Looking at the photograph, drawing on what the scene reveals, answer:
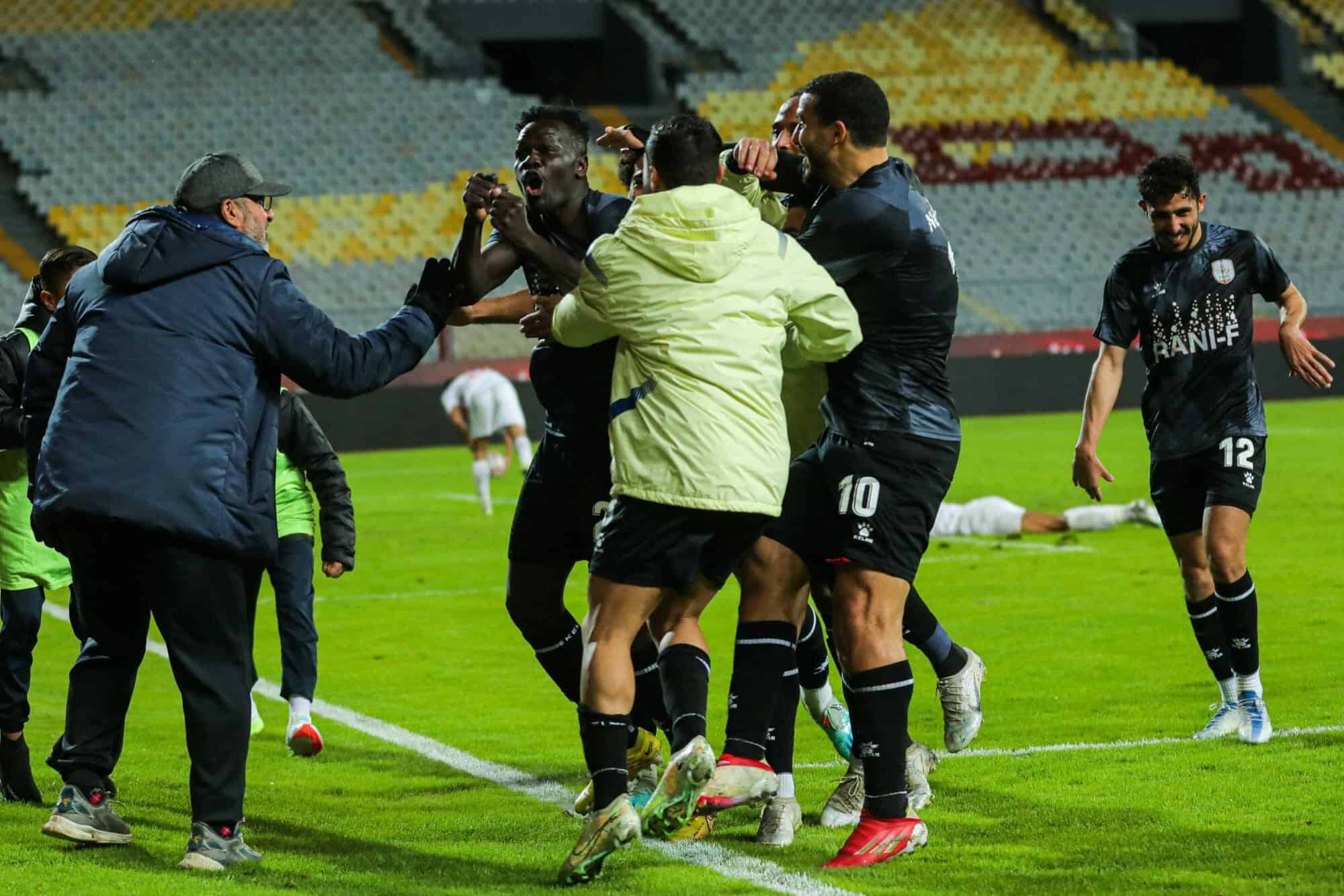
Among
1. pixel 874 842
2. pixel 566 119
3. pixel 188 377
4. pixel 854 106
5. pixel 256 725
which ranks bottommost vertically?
pixel 256 725

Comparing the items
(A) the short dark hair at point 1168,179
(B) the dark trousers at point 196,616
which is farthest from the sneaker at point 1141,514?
(B) the dark trousers at point 196,616

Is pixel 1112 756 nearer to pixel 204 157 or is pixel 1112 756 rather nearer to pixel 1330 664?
pixel 1330 664

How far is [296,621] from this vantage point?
7488 mm

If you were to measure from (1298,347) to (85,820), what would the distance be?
14.6 ft

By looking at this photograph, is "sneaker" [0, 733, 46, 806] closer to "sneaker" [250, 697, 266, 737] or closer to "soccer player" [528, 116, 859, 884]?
"sneaker" [250, 697, 266, 737]

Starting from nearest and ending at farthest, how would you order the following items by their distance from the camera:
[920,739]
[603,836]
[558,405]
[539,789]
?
[603,836], [558,405], [539,789], [920,739]

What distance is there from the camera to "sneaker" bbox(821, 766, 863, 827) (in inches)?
212

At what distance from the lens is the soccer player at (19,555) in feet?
19.9

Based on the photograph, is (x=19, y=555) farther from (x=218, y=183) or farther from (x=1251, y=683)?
(x=1251, y=683)

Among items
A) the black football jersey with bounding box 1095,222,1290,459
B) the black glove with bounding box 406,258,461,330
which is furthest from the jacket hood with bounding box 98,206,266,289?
the black football jersey with bounding box 1095,222,1290,459

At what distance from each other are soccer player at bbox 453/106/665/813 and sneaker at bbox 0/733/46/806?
174 centimetres

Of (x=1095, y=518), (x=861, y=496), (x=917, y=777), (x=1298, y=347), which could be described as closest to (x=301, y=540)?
(x=917, y=777)

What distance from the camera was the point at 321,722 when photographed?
7984mm

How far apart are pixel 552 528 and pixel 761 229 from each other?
1401 mm
